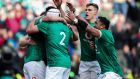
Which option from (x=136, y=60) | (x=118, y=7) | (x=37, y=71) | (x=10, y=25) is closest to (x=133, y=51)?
(x=136, y=60)

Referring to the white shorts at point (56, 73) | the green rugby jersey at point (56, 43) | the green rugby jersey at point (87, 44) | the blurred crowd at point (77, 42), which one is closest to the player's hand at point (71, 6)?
the green rugby jersey at point (56, 43)

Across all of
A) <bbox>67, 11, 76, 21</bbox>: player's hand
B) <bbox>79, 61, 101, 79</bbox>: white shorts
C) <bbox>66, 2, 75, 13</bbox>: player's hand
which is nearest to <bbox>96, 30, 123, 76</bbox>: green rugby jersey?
<bbox>67, 11, 76, 21</bbox>: player's hand

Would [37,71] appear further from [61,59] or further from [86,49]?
[86,49]

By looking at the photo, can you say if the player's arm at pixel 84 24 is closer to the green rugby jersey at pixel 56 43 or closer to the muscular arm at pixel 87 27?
the muscular arm at pixel 87 27

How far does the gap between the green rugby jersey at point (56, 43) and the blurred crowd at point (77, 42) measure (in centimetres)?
716

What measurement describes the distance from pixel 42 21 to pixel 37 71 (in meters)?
0.98

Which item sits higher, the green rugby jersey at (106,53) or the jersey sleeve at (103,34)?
the jersey sleeve at (103,34)

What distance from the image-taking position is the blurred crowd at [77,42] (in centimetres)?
2375

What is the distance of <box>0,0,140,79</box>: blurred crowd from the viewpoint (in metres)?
23.8

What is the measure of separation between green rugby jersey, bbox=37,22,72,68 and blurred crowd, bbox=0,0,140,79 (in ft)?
23.5

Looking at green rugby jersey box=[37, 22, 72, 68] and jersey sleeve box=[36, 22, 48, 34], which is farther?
jersey sleeve box=[36, 22, 48, 34]

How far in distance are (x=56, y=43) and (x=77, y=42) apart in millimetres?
10449

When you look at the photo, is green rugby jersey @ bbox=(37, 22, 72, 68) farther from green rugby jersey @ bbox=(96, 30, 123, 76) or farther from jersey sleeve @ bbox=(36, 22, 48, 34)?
green rugby jersey @ bbox=(96, 30, 123, 76)

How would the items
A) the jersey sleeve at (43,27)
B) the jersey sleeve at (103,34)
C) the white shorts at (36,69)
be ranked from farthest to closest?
the jersey sleeve at (103,34), the white shorts at (36,69), the jersey sleeve at (43,27)
